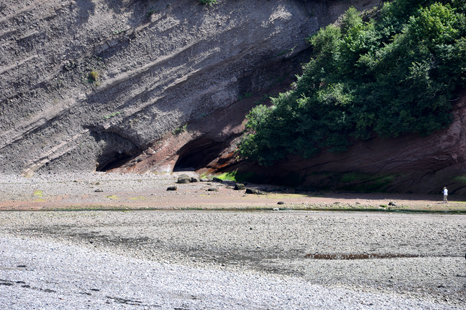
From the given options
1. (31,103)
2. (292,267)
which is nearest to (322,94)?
(292,267)

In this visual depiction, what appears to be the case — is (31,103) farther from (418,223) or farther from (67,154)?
(418,223)

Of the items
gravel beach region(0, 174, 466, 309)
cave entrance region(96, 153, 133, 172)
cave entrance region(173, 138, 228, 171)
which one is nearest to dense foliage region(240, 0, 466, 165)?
cave entrance region(173, 138, 228, 171)

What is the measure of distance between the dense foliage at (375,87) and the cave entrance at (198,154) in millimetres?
4726

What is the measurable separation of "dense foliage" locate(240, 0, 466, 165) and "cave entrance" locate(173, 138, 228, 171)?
4.73 meters

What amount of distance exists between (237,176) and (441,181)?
12.1 meters

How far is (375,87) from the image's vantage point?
20.6 m

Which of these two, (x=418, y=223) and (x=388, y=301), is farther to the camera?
(x=418, y=223)

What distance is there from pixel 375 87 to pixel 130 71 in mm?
16095

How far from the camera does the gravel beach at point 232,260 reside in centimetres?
717

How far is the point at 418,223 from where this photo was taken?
1360cm

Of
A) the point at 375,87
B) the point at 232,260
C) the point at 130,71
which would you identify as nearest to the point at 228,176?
the point at 130,71

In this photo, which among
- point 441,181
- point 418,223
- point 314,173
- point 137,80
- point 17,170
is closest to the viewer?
point 418,223

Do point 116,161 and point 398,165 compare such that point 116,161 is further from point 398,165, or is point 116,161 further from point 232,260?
point 232,260

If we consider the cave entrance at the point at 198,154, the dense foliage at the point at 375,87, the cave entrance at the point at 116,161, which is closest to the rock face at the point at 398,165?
the dense foliage at the point at 375,87
